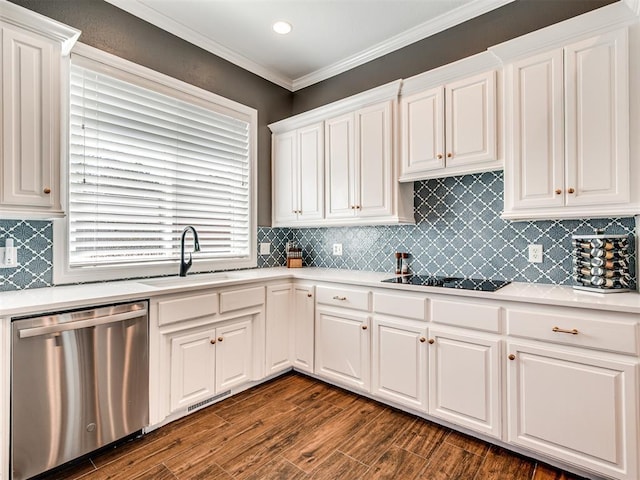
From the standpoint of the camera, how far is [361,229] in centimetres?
321

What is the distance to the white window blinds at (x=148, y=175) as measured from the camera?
226cm

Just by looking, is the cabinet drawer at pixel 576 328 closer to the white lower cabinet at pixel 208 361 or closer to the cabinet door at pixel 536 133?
the cabinet door at pixel 536 133

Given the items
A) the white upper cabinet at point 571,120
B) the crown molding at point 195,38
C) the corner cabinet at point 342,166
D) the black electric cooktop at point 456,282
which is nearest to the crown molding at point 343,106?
the corner cabinet at point 342,166

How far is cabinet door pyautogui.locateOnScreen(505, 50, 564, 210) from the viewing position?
1.95m

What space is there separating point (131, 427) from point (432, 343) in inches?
73.4

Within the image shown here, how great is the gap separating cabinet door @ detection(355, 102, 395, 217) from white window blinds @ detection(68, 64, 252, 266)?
1.12m

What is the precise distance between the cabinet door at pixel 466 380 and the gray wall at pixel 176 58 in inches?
81.5

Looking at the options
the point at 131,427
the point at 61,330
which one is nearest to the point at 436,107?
the point at 61,330

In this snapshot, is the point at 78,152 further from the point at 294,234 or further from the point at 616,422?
the point at 616,422

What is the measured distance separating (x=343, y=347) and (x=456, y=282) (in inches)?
38.3

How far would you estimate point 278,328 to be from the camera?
9.52 feet

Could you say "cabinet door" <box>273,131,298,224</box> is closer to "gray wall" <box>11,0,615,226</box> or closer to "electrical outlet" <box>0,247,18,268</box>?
Answer: "gray wall" <box>11,0,615,226</box>

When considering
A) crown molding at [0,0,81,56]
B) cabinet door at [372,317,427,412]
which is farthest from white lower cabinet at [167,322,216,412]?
crown molding at [0,0,81,56]

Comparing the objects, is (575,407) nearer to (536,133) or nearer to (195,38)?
(536,133)
